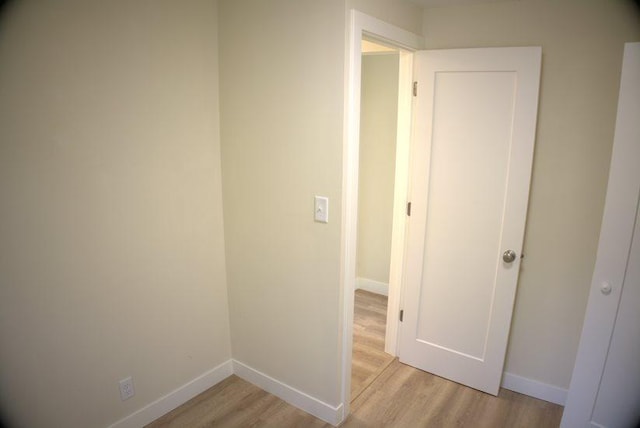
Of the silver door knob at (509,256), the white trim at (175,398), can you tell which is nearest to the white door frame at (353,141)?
the silver door knob at (509,256)

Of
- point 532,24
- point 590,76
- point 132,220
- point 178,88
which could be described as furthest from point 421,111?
point 132,220

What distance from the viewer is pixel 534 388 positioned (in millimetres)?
2320

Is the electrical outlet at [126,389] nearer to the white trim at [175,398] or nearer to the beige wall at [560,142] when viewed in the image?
the white trim at [175,398]

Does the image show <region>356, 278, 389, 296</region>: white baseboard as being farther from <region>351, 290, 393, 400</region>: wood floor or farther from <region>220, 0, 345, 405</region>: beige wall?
<region>220, 0, 345, 405</region>: beige wall

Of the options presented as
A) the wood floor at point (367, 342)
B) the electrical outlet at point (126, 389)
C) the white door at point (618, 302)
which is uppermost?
the white door at point (618, 302)

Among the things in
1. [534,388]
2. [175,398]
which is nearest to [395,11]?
[534,388]

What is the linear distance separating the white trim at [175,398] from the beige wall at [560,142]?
1.96 metres

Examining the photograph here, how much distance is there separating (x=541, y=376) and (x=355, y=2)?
2.45 m

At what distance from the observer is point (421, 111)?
231 centimetres

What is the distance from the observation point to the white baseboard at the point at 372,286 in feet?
12.8

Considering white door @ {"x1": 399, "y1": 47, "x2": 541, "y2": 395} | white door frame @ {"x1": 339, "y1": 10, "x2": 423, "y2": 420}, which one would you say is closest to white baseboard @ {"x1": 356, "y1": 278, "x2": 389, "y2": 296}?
white door @ {"x1": 399, "y1": 47, "x2": 541, "y2": 395}

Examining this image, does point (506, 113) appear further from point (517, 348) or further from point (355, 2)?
point (517, 348)

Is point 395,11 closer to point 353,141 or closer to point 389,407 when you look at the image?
point 353,141

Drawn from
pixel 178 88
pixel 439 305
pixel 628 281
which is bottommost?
pixel 439 305
